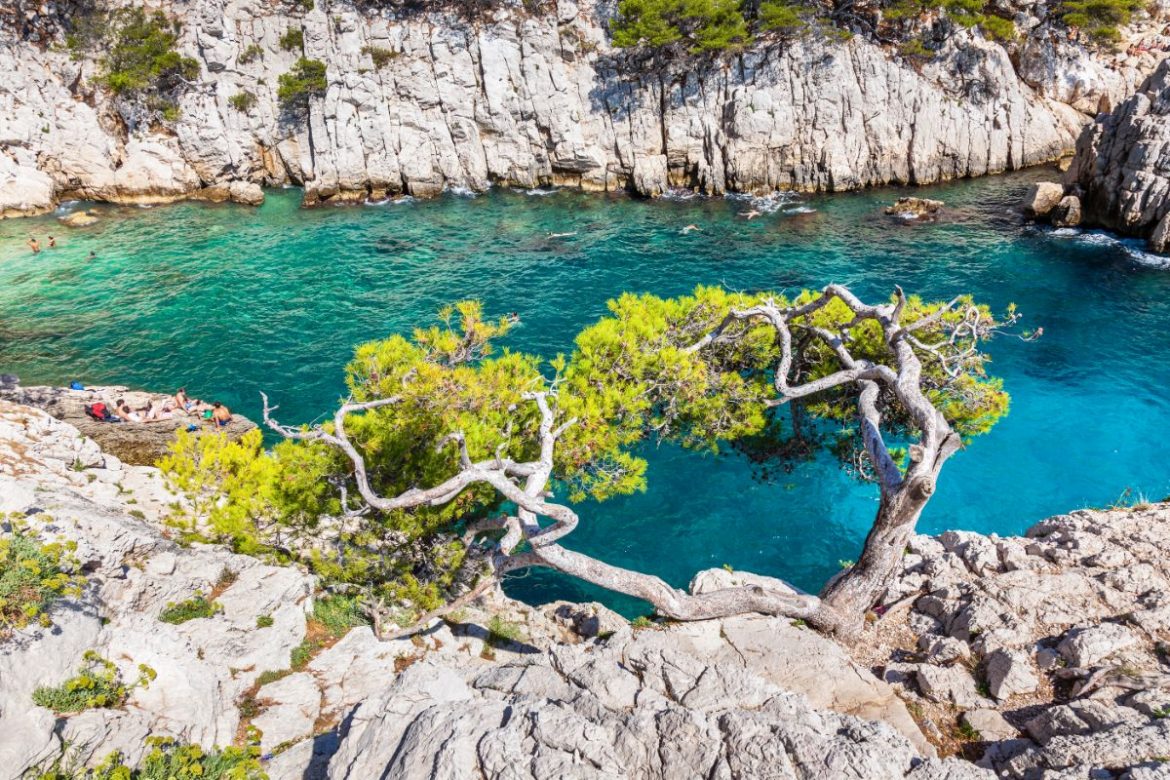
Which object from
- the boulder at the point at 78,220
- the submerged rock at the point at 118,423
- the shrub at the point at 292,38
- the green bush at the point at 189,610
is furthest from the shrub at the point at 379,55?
the green bush at the point at 189,610

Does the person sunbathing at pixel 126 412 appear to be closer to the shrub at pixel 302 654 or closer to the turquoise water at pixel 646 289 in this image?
the turquoise water at pixel 646 289

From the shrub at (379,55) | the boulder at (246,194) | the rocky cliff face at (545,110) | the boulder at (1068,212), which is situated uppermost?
the shrub at (379,55)

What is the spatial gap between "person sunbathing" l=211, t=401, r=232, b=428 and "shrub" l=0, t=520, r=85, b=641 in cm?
1466

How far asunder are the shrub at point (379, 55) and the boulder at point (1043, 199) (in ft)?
178

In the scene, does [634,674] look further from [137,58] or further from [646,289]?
[137,58]

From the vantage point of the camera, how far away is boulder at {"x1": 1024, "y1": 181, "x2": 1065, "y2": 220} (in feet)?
152

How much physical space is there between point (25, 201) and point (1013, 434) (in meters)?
71.3

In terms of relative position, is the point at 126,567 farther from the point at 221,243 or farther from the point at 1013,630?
the point at 221,243

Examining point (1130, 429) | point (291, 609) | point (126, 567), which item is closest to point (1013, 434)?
point (1130, 429)

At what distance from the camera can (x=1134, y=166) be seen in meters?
41.4

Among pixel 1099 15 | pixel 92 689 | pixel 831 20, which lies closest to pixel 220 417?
pixel 92 689

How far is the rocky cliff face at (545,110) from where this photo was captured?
184 ft

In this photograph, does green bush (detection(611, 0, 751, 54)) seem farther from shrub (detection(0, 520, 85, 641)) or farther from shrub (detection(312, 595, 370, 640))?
shrub (detection(0, 520, 85, 641))

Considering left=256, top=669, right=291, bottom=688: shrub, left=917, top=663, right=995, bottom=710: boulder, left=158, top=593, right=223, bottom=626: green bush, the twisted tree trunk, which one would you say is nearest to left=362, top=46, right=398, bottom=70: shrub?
the twisted tree trunk
